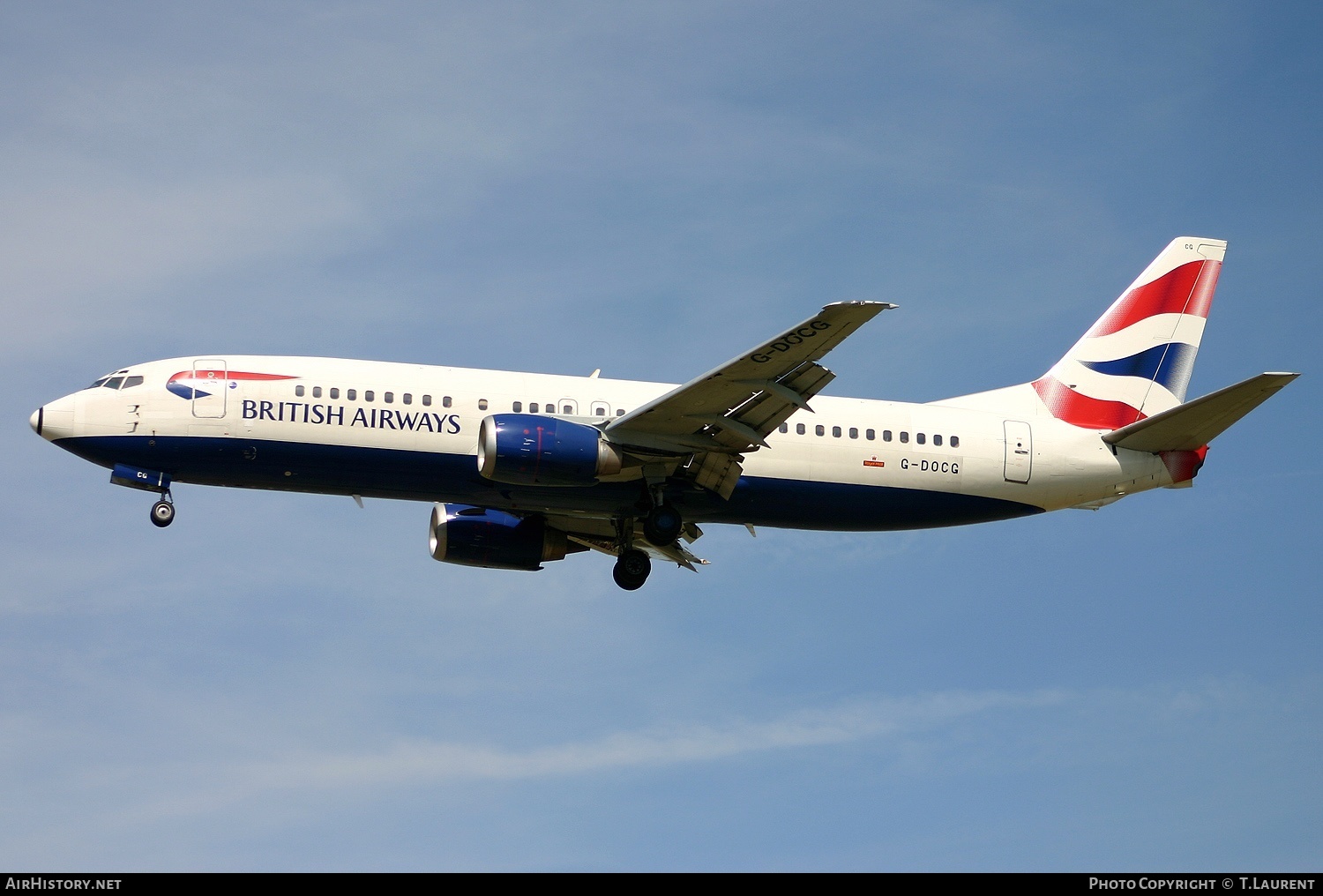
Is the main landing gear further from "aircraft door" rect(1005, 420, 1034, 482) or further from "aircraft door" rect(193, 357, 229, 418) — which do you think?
"aircraft door" rect(193, 357, 229, 418)

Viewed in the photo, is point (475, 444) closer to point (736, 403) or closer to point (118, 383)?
point (736, 403)

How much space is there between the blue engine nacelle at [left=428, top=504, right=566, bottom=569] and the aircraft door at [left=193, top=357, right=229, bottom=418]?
7.67 m

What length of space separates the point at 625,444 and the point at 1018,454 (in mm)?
11028

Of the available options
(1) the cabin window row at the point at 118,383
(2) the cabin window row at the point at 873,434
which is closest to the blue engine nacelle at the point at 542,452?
(2) the cabin window row at the point at 873,434

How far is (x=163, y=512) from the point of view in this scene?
35.4 m

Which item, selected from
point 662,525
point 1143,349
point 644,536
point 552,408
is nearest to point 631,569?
point 644,536

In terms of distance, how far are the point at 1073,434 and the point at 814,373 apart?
34.0 feet

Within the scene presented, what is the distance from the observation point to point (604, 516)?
37.7 metres

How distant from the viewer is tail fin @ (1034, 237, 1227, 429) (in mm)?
40750

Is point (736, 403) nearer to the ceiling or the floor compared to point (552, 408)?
nearer to the floor

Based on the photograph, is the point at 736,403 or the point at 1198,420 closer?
the point at 736,403

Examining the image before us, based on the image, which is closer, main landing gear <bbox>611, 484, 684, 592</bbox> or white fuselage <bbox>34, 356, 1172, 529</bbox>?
white fuselage <bbox>34, 356, 1172, 529</bbox>

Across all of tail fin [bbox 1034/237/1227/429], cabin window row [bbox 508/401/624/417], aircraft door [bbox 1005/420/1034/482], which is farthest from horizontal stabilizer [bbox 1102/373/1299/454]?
cabin window row [bbox 508/401/624/417]
